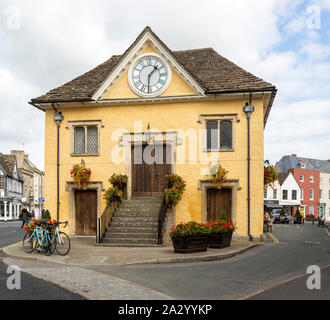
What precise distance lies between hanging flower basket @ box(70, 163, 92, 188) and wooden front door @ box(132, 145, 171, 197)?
2172 millimetres

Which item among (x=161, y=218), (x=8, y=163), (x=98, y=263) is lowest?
(x=98, y=263)

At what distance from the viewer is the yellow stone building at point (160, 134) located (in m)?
17.9

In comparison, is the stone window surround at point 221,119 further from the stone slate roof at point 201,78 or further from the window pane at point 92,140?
the window pane at point 92,140

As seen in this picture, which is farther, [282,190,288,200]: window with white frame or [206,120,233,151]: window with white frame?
[282,190,288,200]: window with white frame

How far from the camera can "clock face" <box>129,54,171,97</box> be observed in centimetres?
1878

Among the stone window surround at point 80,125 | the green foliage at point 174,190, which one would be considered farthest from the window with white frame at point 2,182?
the green foliage at point 174,190

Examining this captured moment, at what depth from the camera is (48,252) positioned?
13570 millimetres

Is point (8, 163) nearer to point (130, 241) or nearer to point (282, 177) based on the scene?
point (282, 177)

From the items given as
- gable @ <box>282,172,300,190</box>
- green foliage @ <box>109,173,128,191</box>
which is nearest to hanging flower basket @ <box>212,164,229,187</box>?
green foliage @ <box>109,173,128,191</box>

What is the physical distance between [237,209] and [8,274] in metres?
10.6

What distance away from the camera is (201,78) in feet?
62.8

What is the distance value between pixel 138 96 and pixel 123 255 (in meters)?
8.48

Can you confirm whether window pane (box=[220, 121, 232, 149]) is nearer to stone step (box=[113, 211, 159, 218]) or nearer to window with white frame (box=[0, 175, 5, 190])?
stone step (box=[113, 211, 159, 218])

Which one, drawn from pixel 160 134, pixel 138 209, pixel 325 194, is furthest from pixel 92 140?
pixel 325 194
